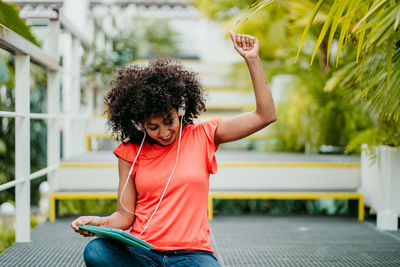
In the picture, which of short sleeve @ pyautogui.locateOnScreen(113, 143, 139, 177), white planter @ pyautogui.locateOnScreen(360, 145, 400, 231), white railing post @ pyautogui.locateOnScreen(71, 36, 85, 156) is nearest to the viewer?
short sleeve @ pyautogui.locateOnScreen(113, 143, 139, 177)

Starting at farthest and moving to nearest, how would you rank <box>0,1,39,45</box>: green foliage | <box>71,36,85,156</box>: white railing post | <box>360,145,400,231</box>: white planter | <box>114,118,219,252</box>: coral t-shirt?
<box>71,36,85,156</box>: white railing post
<box>360,145,400,231</box>: white planter
<box>0,1,39,45</box>: green foliage
<box>114,118,219,252</box>: coral t-shirt

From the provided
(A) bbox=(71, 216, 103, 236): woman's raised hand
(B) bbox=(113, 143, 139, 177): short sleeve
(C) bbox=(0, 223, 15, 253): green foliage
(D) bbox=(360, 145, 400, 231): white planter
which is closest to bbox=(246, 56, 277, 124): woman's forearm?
A: (B) bbox=(113, 143, 139, 177): short sleeve

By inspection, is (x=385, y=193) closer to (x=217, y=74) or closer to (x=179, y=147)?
(x=179, y=147)

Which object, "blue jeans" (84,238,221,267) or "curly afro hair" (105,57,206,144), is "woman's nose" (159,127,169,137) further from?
"blue jeans" (84,238,221,267)

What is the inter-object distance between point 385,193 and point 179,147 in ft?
6.39

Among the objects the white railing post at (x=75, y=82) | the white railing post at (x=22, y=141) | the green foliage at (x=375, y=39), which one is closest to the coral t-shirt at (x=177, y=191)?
the green foliage at (x=375, y=39)

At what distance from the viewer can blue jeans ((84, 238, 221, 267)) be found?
143 cm

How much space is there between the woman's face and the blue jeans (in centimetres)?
37

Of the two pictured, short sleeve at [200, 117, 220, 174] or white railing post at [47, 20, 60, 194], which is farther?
white railing post at [47, 20, 60, 194]

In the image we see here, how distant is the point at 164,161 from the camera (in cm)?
156

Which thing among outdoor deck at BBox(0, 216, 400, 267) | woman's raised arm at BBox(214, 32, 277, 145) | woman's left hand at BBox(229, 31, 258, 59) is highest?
woman's left hand at BBox(229, 31, 258, 59)

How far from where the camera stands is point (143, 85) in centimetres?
154

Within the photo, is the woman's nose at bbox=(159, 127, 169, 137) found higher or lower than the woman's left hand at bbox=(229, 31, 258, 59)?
lower

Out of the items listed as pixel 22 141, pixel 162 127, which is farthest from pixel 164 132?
pixel 22 141
